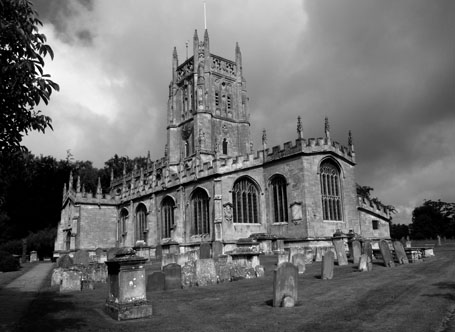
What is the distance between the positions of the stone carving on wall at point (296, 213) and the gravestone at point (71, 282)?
1577 cm

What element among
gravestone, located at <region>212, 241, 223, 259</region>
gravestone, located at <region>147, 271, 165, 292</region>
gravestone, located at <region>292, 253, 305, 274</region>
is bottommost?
gravestone, located at <region>147, 271, 165, 292</region>

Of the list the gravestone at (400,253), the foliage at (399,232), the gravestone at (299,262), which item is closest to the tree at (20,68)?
the gravestone at (299,262)

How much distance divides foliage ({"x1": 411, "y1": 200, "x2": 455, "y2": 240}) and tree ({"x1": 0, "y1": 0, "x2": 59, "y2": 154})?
239 feet

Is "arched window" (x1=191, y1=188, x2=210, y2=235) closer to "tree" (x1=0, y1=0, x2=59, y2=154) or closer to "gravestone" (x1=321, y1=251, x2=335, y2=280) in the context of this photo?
"gravestone" (x1=321, y1=251, x2=335, y2=280)

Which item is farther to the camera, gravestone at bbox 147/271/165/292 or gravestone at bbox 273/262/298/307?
gravestone at bbox 147/271/165/292

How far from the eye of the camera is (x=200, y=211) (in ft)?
100

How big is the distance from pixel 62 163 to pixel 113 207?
17170mm

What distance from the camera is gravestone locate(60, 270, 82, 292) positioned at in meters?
13.7

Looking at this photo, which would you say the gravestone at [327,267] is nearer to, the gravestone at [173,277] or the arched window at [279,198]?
the gravestone at [173,277]

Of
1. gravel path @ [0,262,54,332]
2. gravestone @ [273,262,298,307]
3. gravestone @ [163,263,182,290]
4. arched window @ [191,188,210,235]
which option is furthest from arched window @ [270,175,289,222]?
gravestone @ [273,262,298,307]

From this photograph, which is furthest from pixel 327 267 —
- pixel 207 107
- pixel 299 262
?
pixel 207 107

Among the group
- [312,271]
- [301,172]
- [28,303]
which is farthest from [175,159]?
[28,303]

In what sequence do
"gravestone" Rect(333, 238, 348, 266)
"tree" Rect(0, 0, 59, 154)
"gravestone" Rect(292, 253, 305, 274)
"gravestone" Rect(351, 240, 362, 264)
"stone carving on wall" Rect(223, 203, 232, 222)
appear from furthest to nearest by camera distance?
"stone carving on wall" Rect(223, 203, 232, 222), "gravestone" Rect(351, 240, 362, 264), "gravestone" Rect(333, 238, 348, 266), "gravestone" Rect(292, 253, 305, 274), "tree" Rect(0, 0, 59, 154)

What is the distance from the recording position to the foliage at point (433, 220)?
70.0 m
